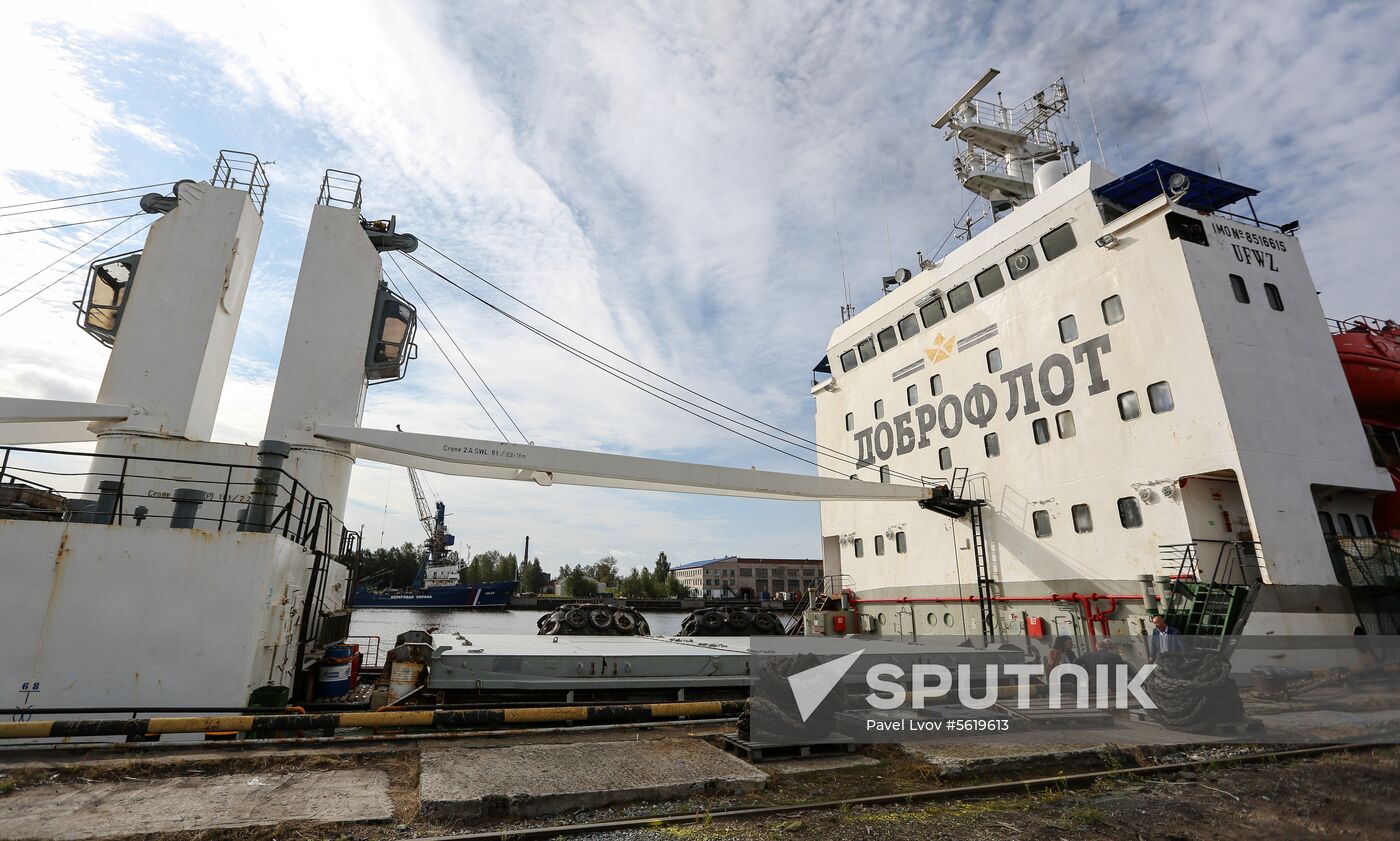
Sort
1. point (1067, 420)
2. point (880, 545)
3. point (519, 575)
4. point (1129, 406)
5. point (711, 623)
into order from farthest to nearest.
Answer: point (519, 575), point (880, 545), point (711, 623), point (1067, 420), point (1129, 406)

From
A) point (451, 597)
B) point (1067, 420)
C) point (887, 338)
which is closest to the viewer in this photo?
point (1067, 420)

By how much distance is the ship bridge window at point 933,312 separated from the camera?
20.4m

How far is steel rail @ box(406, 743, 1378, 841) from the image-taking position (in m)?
4.64

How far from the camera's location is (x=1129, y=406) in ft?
48.4

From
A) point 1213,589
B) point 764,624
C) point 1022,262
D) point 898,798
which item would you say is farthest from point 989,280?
point 898,798

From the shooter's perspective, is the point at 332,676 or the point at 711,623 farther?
the point at 711,623

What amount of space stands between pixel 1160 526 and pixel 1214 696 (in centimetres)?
624

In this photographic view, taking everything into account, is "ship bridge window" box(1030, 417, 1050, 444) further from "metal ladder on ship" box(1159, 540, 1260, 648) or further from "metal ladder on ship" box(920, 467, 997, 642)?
"metal ladder on ship" box(1159, 540, 1260, 648)

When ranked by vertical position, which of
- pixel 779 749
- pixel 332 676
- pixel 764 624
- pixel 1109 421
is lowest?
pixel 779 749

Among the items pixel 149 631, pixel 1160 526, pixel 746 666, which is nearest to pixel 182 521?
pixel 149 631

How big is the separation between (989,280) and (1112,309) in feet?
13.0

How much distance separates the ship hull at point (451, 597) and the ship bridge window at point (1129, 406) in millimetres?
62286

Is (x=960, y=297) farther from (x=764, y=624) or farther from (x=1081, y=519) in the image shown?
(x=764, y=624)

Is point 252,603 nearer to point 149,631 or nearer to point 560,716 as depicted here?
point 149,631
